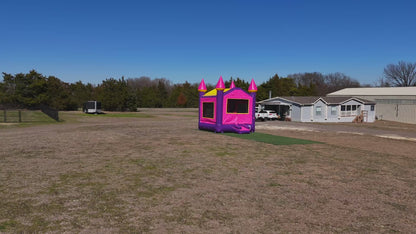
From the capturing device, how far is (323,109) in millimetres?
33094

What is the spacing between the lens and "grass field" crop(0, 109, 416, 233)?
15.0 ft

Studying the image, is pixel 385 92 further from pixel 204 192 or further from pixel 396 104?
pixel 204 192

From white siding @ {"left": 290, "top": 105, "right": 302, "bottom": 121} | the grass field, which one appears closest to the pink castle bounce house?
the grass field

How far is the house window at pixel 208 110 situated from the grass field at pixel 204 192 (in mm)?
7979

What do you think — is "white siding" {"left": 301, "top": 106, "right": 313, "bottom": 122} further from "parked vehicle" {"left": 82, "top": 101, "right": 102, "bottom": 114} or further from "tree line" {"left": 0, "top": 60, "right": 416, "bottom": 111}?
"parked vehicle" {"left": 82, "top": 101, "right": 102, "bottom": 114}

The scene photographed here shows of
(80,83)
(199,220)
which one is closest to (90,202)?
(199,220)

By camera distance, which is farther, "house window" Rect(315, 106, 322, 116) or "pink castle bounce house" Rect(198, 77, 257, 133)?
"house window" Rect(315, 106, 322, 116)

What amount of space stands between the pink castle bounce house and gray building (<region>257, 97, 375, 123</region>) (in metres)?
15.6

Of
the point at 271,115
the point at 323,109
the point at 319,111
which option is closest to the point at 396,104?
the point at 323,109

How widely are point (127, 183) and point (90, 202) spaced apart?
1385 mm

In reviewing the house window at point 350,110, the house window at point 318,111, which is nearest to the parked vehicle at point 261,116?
the house window at point 318,111

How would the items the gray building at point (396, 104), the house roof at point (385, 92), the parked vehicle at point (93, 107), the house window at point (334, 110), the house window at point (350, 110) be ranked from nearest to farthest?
the house window at point (334, 110) → the house window at point (350, 110) → the gray building at point (396, 104) → the house roof at point (385, 92) → the parked vehicle at point (93, 107)

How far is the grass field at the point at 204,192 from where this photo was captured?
459 cm

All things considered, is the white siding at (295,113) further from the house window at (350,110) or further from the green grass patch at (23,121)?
the green grass patch at (23,121)
